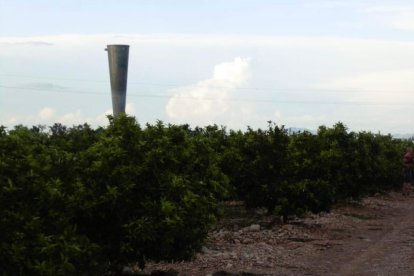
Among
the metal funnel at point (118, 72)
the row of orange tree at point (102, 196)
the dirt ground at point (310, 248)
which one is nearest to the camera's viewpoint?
the row of orange tree at point (102, 196)

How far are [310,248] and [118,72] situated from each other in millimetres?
6529

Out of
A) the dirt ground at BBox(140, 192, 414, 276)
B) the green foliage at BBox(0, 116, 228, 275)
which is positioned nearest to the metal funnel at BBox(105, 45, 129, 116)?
the dirt ground at BBox(140, 192, 414, 276)

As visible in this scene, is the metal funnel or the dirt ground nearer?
the dirt ground

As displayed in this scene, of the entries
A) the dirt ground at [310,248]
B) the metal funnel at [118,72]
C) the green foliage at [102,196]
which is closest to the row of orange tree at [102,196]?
the green foliage at [102,196]

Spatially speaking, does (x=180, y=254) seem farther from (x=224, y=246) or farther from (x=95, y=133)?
(x=224, y=246)

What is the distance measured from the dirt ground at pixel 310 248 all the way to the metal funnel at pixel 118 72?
4.20m

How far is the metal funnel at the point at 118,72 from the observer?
16048mm

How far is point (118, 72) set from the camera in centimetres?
1634

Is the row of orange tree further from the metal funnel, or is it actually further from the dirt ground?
the metal funnel

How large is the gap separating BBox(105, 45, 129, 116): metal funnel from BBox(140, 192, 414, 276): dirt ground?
13.8ft

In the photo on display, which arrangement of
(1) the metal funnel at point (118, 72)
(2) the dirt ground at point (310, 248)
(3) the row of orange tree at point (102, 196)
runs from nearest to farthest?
(3) the row of orange tree at point (102, 196) → (2) the dirt ground at point (310, 248) → (1) the metal funnel at point (118, 72)

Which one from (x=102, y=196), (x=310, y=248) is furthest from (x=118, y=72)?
(x=102, y=196)

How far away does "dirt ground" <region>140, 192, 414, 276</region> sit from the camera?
11.4 meters

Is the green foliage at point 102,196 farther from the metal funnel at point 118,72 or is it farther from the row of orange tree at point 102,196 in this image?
the metal funnel at point 118,72
